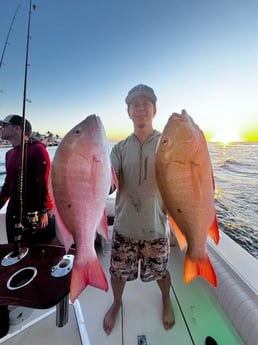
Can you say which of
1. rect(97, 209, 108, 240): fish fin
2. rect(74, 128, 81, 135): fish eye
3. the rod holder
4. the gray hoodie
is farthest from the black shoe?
rect(74, 128, 81, 135): fish eye

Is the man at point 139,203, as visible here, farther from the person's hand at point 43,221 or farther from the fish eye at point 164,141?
the person's hand at point 43,221

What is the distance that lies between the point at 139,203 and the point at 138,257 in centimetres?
42

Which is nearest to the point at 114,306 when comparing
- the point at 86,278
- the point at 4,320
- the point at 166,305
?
the point at 166,305

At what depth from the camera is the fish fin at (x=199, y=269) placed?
772 millimetres

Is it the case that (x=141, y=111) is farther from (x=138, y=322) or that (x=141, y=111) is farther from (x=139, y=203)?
(x=138, y=322)

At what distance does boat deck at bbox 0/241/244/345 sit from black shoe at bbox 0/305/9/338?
0.16 feet

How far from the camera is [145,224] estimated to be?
129 centimetres

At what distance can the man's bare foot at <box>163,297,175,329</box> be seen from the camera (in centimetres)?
155

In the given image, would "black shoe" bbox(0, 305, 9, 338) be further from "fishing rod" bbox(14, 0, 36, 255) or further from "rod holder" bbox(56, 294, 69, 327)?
"fishing rod" bbox(14, 0, 36, 255)

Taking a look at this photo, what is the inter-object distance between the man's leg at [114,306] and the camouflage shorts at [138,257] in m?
0.08

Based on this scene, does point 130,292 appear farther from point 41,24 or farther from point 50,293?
point 41,24

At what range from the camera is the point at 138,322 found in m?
1.61

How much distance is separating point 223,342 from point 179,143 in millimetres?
1510

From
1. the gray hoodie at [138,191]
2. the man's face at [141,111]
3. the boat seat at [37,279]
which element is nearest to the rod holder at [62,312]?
the boat seat at [37,279]
